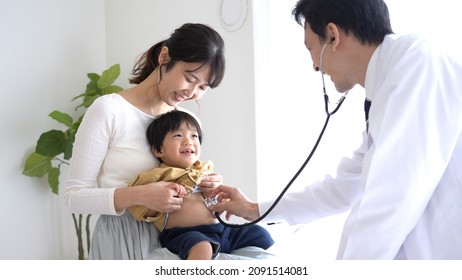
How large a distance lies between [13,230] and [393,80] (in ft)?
8.02

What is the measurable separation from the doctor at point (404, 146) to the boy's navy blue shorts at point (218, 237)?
0.48 m

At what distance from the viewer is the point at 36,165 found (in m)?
2.98

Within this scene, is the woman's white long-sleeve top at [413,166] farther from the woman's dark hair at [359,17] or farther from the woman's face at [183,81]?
the woman's face at [183,81]

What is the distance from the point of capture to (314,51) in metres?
1.47

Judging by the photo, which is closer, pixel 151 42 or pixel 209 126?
pixel 209 126

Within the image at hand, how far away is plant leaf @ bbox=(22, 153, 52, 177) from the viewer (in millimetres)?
2956

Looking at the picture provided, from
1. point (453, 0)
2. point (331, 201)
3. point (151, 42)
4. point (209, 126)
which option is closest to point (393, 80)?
point (331, 201)

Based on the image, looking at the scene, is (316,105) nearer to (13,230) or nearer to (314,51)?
(314,51)

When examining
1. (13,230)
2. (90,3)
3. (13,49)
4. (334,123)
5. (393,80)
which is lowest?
(13,230)

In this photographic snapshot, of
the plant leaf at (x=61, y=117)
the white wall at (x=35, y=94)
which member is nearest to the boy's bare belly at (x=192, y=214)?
the plant leaf at (x=61, y=117)

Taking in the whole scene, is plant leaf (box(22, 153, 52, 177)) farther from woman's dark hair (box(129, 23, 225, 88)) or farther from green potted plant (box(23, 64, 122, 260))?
woman's dark hair (box(129, 23, 225, 88))

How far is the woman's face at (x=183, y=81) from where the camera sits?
168cm

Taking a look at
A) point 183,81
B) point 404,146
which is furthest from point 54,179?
point 404,146

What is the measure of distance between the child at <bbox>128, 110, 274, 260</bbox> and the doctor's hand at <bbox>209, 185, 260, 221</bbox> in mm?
36
